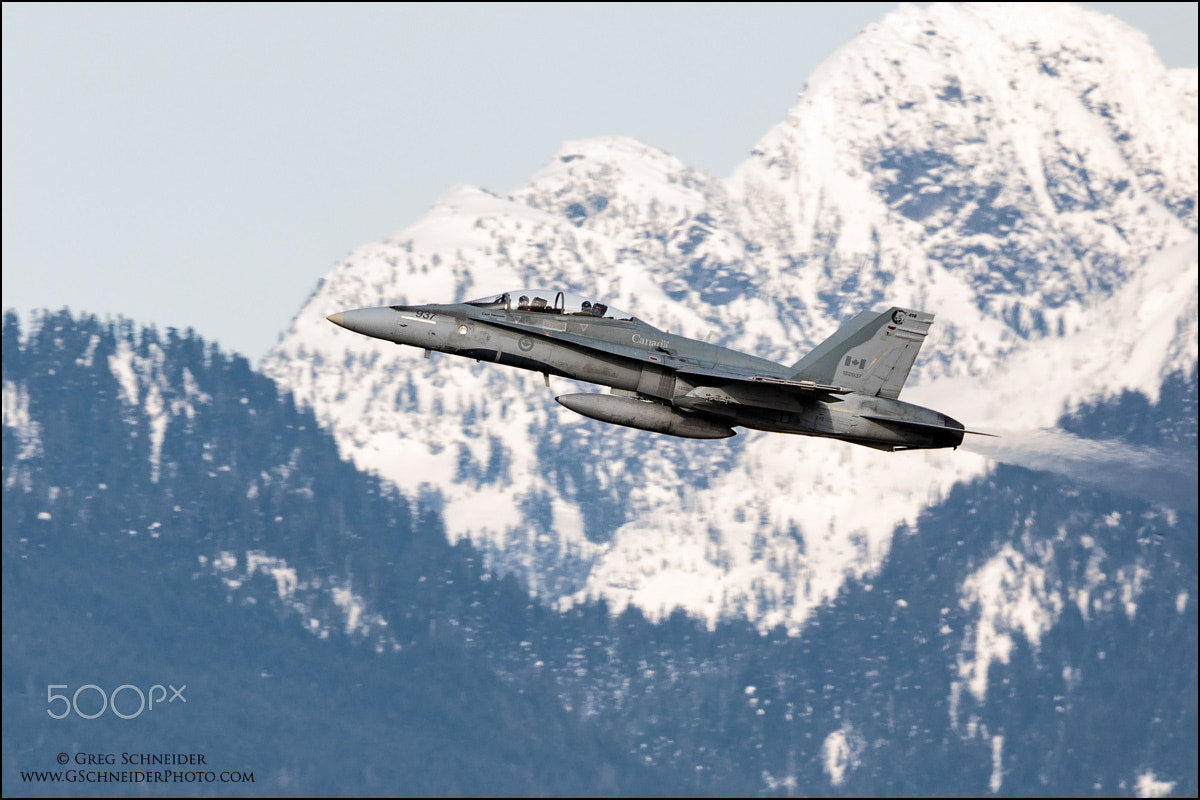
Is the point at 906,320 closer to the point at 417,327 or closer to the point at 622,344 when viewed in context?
the point at 622,344

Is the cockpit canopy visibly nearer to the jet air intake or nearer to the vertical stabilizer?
the jet air intake

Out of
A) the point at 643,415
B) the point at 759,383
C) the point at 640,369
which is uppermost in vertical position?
the point at 640,369

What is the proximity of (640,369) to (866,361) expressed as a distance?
6557mm

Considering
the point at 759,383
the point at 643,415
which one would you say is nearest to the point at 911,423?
the point at 759,383

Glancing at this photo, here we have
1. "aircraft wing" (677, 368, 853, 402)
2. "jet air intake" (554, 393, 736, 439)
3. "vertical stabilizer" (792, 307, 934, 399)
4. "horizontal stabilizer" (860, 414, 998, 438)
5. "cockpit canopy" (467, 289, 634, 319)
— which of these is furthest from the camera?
"vertical stabilizer" (792, 307, 934, 399)

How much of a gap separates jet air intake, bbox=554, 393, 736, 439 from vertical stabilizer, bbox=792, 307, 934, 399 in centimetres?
337

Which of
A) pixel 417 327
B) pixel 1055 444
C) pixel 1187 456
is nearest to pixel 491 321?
pixel 417 327

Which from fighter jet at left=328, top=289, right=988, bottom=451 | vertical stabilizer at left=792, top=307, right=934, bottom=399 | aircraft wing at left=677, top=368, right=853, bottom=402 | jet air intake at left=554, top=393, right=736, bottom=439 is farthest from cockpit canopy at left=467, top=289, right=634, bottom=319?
vertical stabilizer at left=792, top=307, right=934, bottom=399

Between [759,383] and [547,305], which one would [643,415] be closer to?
[759,383]

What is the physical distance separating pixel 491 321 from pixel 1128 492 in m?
43.8

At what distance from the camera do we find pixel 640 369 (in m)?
50.2

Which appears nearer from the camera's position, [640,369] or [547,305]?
[640,369]

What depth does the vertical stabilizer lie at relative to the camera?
5228 centimetres

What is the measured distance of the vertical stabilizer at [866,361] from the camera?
52.3 meters
